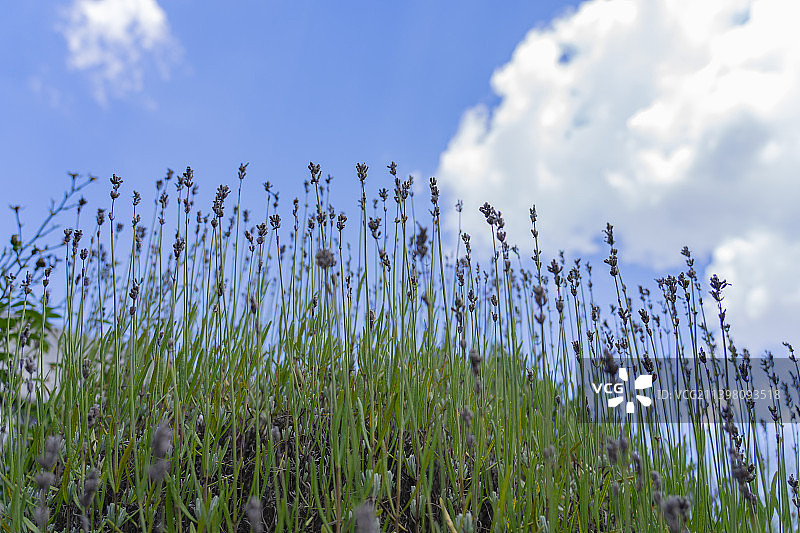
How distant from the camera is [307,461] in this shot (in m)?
2.14

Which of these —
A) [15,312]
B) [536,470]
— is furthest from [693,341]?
[15,312]

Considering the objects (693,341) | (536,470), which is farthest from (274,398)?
(693,341)

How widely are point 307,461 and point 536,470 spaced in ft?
2.79

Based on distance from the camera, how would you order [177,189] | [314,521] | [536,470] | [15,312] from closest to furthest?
1. [314,521]
2. [536,470]
3. [177,189]
4. [15,312]

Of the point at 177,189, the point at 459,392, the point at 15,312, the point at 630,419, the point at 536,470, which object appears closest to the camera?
the point at 536,470

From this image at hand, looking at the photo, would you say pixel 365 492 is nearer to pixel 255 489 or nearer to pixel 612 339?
pixel 255 489

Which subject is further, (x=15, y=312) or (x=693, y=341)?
(x=15, y=312)

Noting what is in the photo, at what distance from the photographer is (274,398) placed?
2.55 meters

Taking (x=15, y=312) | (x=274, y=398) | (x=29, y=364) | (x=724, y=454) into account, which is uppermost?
(x=15, y=312)

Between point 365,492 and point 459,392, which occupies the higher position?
point 459,392

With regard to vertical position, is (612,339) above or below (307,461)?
above

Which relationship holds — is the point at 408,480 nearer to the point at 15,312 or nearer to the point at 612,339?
the point at 612,339

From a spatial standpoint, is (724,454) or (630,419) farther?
(630,419)

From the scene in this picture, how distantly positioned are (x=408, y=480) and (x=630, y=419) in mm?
1032
